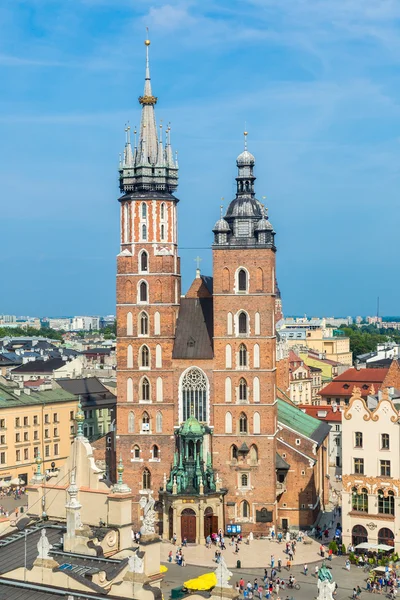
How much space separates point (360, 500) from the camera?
7775 cm

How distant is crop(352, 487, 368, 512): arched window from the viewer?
77.5 meters

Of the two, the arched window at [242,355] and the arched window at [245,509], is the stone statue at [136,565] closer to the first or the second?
the arched window at [245,509]

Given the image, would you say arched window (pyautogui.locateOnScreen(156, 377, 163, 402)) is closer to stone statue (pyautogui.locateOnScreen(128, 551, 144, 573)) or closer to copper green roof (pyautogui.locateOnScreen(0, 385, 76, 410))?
copper green roof (pyautogui.locateOnScreen(0, 385, 76, 410))

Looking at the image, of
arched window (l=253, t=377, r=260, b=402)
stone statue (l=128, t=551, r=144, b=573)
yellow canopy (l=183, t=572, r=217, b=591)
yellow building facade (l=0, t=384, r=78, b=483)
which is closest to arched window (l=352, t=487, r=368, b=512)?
arched window (l=253, t=377, r=260, b=402)

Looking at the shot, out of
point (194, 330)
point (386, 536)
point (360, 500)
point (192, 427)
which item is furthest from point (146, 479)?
point (386, 536)

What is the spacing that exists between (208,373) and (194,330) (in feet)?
13.3

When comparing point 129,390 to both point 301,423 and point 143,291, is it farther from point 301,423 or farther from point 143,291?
point 301,423

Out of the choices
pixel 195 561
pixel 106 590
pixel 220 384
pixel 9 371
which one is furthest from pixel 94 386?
pixel 106 590

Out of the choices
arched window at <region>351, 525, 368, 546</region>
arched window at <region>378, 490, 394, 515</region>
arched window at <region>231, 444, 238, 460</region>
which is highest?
arched window at <region>231, 444, 238, 460</region>

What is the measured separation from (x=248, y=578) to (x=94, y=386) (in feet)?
209

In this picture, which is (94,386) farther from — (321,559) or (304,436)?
Answer: (321,559)

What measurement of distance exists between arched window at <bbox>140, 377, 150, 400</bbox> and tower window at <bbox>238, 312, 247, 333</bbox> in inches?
362

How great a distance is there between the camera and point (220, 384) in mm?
87125

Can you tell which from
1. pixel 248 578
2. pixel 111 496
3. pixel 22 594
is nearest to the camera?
pixel 22 594
